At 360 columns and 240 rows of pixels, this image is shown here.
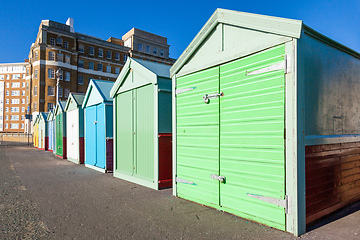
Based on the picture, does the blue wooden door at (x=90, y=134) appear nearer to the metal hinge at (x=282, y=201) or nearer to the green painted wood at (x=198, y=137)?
the green painted wood at (x=198, y=137)

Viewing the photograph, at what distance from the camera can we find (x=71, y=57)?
45250mm

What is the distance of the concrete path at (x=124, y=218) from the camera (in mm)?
3697

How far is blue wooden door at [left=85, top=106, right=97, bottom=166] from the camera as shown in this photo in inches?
420

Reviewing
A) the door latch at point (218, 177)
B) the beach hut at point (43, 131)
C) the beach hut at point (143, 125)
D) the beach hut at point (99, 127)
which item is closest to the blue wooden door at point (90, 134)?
the beach hut at point (99, 127)

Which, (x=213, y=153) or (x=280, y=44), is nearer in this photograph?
(x=280, y=44)

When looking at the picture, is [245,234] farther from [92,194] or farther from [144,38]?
[144,38]

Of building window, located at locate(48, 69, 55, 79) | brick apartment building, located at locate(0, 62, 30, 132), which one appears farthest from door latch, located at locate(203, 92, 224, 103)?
brick apartment building, located at locate(0, 62, 30, 132)

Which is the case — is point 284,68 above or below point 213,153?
above

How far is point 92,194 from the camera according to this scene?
6246 millimetres

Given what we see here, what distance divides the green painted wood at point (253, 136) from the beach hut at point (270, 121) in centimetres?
2

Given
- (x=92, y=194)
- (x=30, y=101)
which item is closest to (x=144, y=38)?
(x=30, y=101)

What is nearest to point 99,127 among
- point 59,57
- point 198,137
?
point 198,137

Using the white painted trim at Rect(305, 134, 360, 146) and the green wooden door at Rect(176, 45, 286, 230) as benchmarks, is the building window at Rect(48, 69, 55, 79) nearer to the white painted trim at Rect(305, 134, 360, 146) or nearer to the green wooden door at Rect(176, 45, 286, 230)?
the green wooden door at Rect(176, 45, 286, 230)

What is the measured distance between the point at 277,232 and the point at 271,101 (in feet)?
6.17
